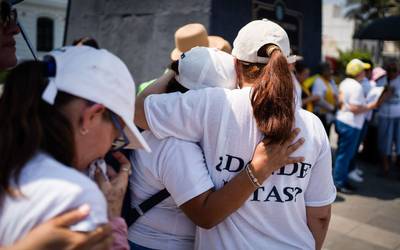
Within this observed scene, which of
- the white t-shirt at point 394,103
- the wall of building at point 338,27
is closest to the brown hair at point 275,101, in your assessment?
the white t-shirt at point 394,103

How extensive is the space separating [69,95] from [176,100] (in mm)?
607

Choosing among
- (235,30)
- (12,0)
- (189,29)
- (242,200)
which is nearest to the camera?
(242,200)

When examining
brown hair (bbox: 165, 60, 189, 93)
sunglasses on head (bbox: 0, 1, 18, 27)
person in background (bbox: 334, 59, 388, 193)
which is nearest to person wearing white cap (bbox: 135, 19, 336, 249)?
brown hair (bbox: 165, 60, 189, 93)

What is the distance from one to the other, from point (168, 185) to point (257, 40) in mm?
676

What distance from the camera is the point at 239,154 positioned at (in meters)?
1.54

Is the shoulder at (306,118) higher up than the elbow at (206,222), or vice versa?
the shoulder at (306,118)

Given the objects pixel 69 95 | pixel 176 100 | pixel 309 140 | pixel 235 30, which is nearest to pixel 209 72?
pixel 176 100

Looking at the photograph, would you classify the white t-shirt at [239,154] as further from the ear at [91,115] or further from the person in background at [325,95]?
the person in background at [325,95]

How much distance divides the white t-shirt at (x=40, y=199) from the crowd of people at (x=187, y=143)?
11 mm

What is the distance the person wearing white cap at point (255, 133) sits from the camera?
1494mm

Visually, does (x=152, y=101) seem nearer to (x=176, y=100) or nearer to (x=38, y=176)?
(x=176, y=100)

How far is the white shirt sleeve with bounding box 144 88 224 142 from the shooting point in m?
1.53

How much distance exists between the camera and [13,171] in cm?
91

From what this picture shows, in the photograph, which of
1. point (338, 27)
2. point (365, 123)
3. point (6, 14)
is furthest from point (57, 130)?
point (338, 27)
